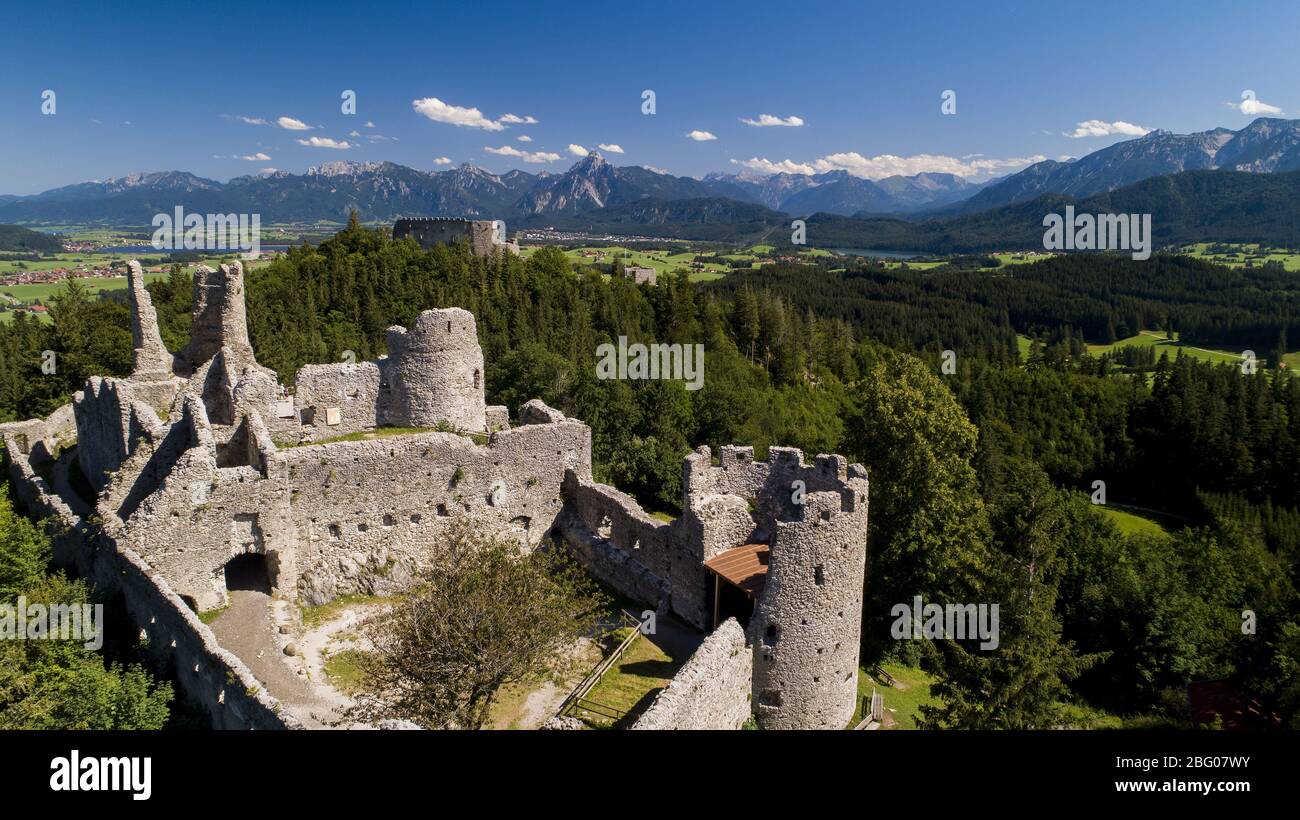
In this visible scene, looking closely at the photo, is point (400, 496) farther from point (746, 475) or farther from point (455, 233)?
point (455, 233)

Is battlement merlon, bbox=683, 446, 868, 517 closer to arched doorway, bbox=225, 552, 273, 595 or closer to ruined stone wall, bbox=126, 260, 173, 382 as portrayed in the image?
arched doorway, bbox=225, 552, 273, 595

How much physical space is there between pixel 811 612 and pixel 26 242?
23334 centimetres

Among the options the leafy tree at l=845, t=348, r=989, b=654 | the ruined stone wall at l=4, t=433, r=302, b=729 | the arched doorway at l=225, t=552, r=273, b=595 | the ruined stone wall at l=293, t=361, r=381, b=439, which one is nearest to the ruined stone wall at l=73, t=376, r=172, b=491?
the ruined stone wall at l=4, t=433, r=302, b=729

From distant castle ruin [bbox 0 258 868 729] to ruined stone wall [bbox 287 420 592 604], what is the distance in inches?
2.4

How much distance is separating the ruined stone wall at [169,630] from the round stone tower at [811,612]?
10.7 metres

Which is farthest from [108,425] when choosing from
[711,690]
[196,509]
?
[711,690]

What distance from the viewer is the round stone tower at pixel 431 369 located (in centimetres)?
2791

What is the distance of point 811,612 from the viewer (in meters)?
18.9

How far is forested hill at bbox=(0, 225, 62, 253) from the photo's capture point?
590ft

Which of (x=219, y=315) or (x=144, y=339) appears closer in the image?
(x=144, y=339)

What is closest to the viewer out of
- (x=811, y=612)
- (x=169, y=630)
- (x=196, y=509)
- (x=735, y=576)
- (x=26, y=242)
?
(x=169, y=630)

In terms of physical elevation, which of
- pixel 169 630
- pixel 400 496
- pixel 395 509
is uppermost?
pixel 400 496
